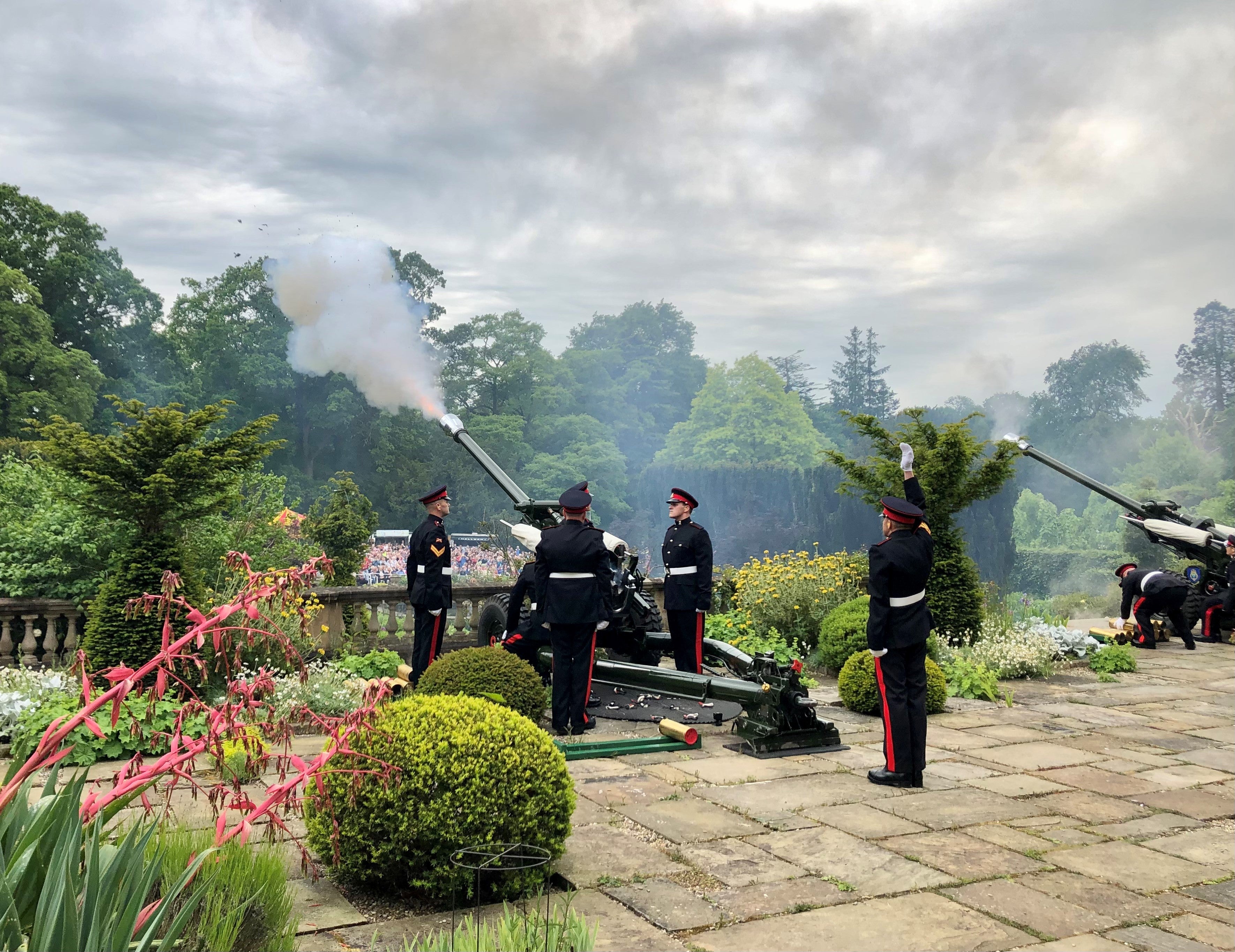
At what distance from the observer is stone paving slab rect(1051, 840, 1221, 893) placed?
14.8 ft

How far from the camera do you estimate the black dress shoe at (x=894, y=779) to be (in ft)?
20.1

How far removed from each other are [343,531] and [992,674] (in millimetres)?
12855

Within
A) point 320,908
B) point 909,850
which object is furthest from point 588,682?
point 320,908

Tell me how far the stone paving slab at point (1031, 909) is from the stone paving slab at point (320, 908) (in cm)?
253

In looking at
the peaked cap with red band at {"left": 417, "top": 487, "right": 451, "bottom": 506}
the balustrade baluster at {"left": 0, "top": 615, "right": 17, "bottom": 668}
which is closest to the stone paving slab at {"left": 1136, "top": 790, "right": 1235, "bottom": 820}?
the peaked cap with red band at {"left": 417, "top": 487, "right": 451, "bottom": 506}

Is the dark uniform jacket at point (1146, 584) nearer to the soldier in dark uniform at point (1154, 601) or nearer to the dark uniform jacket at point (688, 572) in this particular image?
the soldier in dark uniform at point (1154, 601)

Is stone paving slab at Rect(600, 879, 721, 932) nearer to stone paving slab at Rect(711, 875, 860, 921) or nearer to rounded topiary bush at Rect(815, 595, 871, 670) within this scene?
stone paving slab at Rect(711, 875, 860, 921)

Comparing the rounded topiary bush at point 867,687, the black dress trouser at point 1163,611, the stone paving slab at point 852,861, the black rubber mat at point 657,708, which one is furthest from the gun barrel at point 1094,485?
the stone paving slab at point 852,861

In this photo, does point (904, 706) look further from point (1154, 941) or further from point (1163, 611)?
point (1163, 611)

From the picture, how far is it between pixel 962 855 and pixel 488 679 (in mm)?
3373

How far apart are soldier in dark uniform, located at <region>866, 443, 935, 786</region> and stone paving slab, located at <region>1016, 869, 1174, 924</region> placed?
163 centimetres

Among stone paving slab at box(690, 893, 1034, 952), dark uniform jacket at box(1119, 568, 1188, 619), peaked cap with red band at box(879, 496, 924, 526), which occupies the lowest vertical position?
stone paving slab at box(690, 893, 1034, 952)

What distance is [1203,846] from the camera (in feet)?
16.7

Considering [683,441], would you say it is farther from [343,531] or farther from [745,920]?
[745,920]
